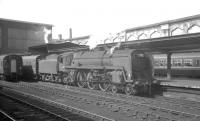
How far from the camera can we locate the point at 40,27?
5153 cm

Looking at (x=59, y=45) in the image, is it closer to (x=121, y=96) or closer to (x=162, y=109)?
(x=121, y=96)

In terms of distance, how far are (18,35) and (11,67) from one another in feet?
82.4

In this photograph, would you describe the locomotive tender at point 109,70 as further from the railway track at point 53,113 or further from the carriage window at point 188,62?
the carriage window at point 188,62

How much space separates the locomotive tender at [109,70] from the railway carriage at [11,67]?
6.37 m

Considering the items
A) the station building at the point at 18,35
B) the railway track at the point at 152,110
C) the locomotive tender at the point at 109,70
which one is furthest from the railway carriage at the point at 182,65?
the station building at the point at 18,35

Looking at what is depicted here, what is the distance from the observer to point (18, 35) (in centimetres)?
4831

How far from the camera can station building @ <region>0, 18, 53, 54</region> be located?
1821 inches

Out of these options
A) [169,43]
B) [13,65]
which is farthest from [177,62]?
[13,65]

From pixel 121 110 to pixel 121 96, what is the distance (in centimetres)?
349

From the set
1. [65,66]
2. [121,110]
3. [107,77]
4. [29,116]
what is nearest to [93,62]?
[107,77]

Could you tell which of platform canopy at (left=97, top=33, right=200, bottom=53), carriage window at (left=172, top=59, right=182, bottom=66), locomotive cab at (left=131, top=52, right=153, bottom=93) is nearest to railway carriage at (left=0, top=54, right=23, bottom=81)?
platform canopy at (left=97, top=33, right=200, bottom=53)

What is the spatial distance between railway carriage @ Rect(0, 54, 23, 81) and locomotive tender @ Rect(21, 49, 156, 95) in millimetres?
6366

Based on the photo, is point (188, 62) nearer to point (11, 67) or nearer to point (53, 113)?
point (53, 113)

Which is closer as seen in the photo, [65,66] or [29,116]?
[29,116]
